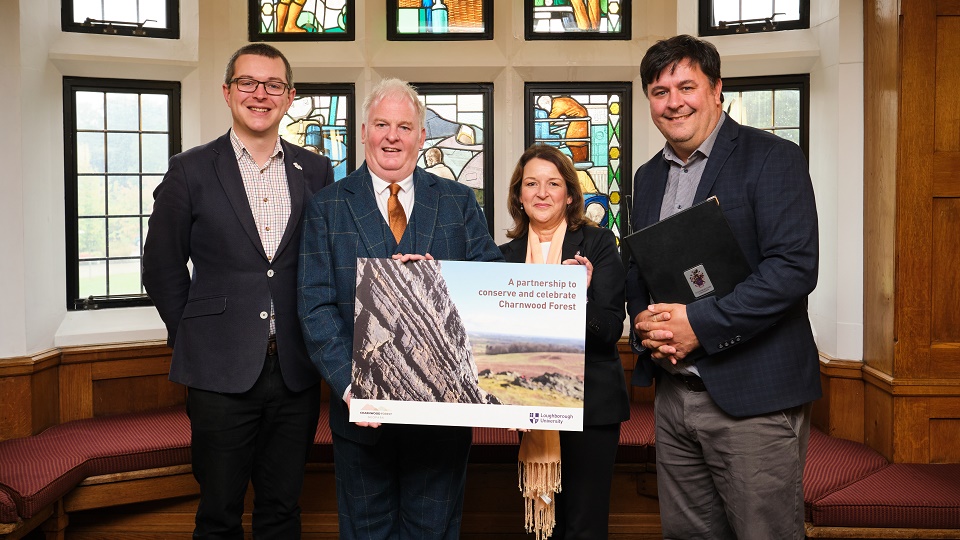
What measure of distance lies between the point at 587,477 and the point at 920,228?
→ 5.81 ft

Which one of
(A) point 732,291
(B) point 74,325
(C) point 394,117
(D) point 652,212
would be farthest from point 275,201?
(B) point 74,325

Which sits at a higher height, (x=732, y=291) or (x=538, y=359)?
(x=732, y=291)

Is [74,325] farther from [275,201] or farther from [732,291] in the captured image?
[732,291]

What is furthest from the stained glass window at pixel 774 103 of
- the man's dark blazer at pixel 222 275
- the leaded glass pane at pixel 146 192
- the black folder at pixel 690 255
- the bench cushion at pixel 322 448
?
the leaded glass pane at pixel 146 192

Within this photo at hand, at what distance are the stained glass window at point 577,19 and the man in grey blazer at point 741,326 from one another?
7.90 ft

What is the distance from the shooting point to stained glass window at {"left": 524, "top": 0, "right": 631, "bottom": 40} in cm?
453

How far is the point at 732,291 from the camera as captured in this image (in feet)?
6.92

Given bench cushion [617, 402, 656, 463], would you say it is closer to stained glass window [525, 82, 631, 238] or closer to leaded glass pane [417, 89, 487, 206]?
stained glass window [525, 82, 631, 238]

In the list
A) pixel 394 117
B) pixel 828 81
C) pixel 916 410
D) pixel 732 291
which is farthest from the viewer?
pixel 828 81

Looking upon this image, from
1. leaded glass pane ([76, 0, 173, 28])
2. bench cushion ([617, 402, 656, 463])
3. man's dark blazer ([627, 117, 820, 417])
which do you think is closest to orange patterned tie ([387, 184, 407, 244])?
man's dark blazer ([627, 117, 820, 417])

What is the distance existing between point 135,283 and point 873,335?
3.53 m

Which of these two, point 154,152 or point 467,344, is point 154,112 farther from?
point 467,344

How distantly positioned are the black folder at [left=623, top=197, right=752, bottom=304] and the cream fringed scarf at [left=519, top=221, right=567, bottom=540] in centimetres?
60

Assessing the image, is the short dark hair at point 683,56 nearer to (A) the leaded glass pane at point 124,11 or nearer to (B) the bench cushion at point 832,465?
(B) the bench cushion at point 832,465
